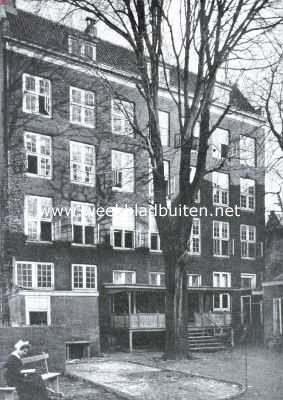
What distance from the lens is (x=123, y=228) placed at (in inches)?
1080

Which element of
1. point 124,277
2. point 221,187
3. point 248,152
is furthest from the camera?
point 124,277

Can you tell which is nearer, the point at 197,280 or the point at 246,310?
the point at 197,280

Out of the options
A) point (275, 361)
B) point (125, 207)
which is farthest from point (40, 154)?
point (275, 361)

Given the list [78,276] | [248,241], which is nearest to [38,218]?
[78,276]

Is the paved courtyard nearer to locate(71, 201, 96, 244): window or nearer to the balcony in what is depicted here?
the balcony

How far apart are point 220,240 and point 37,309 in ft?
36.2

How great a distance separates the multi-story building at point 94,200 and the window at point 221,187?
10 centimetres

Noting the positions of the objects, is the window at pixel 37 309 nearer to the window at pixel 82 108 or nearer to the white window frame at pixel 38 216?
the white window frame at pixel 38 216

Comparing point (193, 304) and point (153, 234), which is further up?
point (153, 234)

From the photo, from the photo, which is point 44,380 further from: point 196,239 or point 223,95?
point 196,239

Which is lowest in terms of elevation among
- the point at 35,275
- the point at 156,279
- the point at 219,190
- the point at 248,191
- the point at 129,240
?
the point at 156,279

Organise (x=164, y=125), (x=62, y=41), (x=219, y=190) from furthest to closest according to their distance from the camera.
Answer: (x=164, y=125)
(x=219, y=190)
(x=62, y=41)

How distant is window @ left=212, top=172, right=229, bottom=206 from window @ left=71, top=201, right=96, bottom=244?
20.6ft

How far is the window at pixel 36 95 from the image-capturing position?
22547 millimetres
